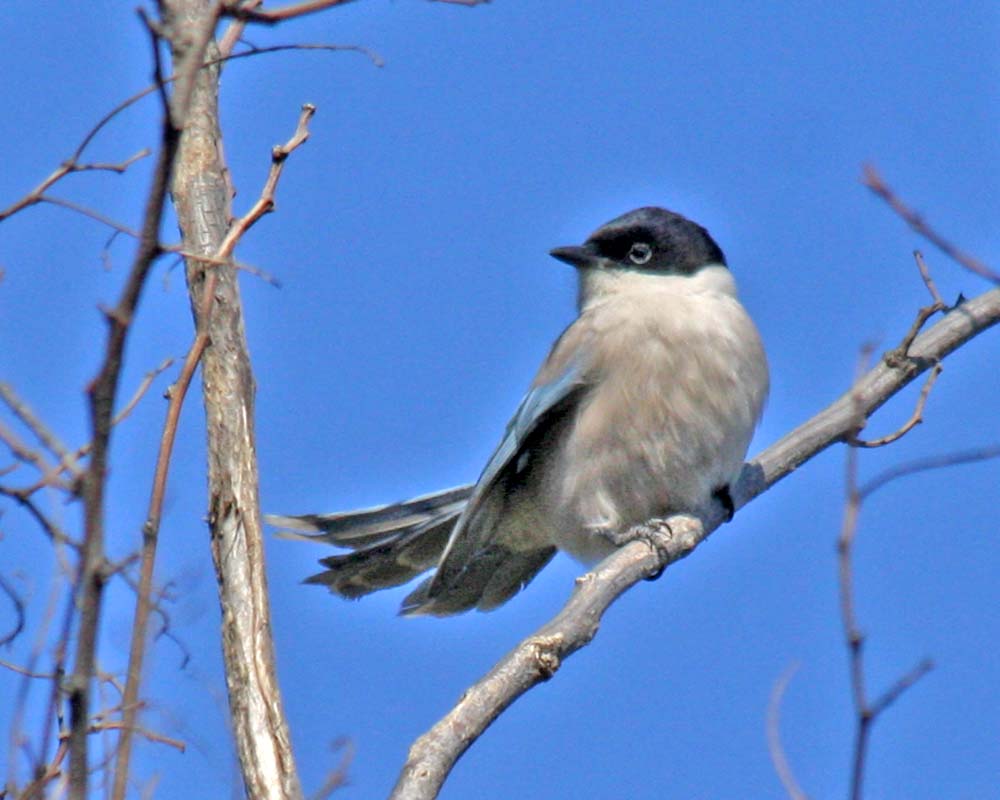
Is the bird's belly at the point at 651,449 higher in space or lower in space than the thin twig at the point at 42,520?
higher

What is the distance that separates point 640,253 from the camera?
6098 mm

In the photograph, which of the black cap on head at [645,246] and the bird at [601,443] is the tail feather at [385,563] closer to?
the bird at [601,443]

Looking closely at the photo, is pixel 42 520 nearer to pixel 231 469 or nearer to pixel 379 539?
pixel 231 469

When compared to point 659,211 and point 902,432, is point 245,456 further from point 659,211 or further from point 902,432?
point 659,211

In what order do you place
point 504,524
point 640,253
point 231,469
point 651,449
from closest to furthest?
point 231,469
point 651,449
point 504,524
point 640,253

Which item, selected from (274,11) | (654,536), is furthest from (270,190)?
(654,536)

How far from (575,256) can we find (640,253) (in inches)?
10.8

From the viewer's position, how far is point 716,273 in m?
6.19

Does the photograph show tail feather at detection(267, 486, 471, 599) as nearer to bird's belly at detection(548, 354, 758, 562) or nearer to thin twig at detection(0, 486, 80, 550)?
bird's belly at detection(548, 354, 758, 562)

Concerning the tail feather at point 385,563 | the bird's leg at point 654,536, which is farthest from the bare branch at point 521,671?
the tail feather at point 385,563

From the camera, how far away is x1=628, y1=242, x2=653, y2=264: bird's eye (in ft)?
19.9

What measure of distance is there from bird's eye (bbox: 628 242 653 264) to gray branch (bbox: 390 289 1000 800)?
40.0 inches

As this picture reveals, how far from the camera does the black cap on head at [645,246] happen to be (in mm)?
6070

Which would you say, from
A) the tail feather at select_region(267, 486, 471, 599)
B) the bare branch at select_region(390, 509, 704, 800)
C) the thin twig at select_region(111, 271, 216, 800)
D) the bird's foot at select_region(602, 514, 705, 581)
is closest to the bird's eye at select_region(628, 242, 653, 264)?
the bird's foot at select_region(602, 514, 705, 581)
